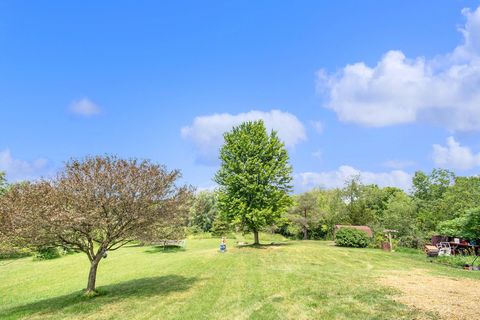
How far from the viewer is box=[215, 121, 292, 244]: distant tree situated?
3391 centimetres

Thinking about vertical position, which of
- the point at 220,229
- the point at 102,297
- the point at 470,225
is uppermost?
the point at 470,225

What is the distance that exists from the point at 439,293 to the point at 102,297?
1497cm

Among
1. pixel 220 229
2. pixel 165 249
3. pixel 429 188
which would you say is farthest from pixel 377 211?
pixel 165 249

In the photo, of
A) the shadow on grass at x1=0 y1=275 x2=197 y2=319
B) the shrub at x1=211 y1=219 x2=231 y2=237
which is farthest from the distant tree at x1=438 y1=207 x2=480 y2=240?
the shrub at x1=211 y1=219 x2=231 y2=237

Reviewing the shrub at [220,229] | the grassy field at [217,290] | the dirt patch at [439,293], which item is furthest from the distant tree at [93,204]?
the shrub at [220,229]

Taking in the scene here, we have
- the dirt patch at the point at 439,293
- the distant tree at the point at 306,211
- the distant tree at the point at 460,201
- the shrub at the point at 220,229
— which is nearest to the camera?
the dirt patch at the point at 439,293

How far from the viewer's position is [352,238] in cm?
4012

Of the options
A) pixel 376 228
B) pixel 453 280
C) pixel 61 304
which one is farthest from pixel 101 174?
pixel 376 228

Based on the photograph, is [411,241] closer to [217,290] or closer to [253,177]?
[253,177]

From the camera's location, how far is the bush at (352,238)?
40.1m

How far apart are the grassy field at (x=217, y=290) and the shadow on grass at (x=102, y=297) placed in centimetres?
5

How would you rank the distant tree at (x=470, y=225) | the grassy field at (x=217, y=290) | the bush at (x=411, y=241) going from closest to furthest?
the grassy field at (x=217, y=290)
the distant tree at (x=470, y=225)
the bush at (x=411, y=241)

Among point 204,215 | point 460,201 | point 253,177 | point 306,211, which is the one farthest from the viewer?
point 204,215

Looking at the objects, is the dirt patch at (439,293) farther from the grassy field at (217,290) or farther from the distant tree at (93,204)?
the distant tree at (93,204)
